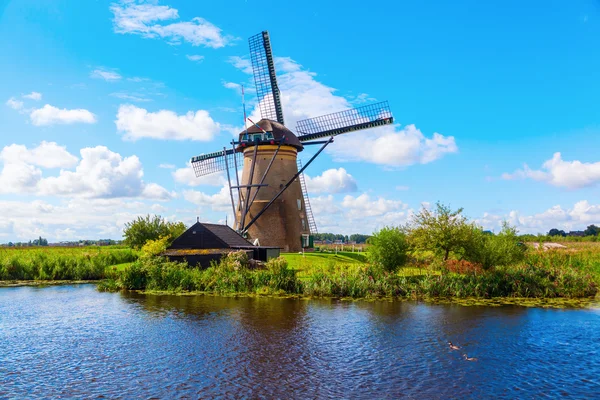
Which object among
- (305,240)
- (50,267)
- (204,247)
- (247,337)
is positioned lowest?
(247,337)

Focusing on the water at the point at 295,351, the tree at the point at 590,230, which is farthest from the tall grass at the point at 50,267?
the tree at the point at 590,230

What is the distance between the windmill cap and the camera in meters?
37.7

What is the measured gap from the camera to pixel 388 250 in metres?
26.1

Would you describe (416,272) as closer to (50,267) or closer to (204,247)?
(204,247)

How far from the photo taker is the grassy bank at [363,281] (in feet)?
80.1

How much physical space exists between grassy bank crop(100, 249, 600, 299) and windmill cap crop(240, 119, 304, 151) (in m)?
12.9

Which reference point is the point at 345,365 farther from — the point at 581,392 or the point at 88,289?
the point at 88,289

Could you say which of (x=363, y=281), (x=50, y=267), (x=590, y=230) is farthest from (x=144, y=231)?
(x=590, y=230)

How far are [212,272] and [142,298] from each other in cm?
415

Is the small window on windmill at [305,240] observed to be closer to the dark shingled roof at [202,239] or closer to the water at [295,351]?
the dark shingled roof at [202,239]

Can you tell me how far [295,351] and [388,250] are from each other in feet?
42.8

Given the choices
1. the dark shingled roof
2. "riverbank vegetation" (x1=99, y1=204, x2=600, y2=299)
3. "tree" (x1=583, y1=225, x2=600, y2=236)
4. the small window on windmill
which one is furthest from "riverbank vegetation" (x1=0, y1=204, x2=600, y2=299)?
"tree" (x1=583, y1=225, x2=600, y2=236)

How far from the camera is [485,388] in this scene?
11273 millimetres

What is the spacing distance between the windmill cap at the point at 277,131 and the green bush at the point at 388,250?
1407 centimetres
